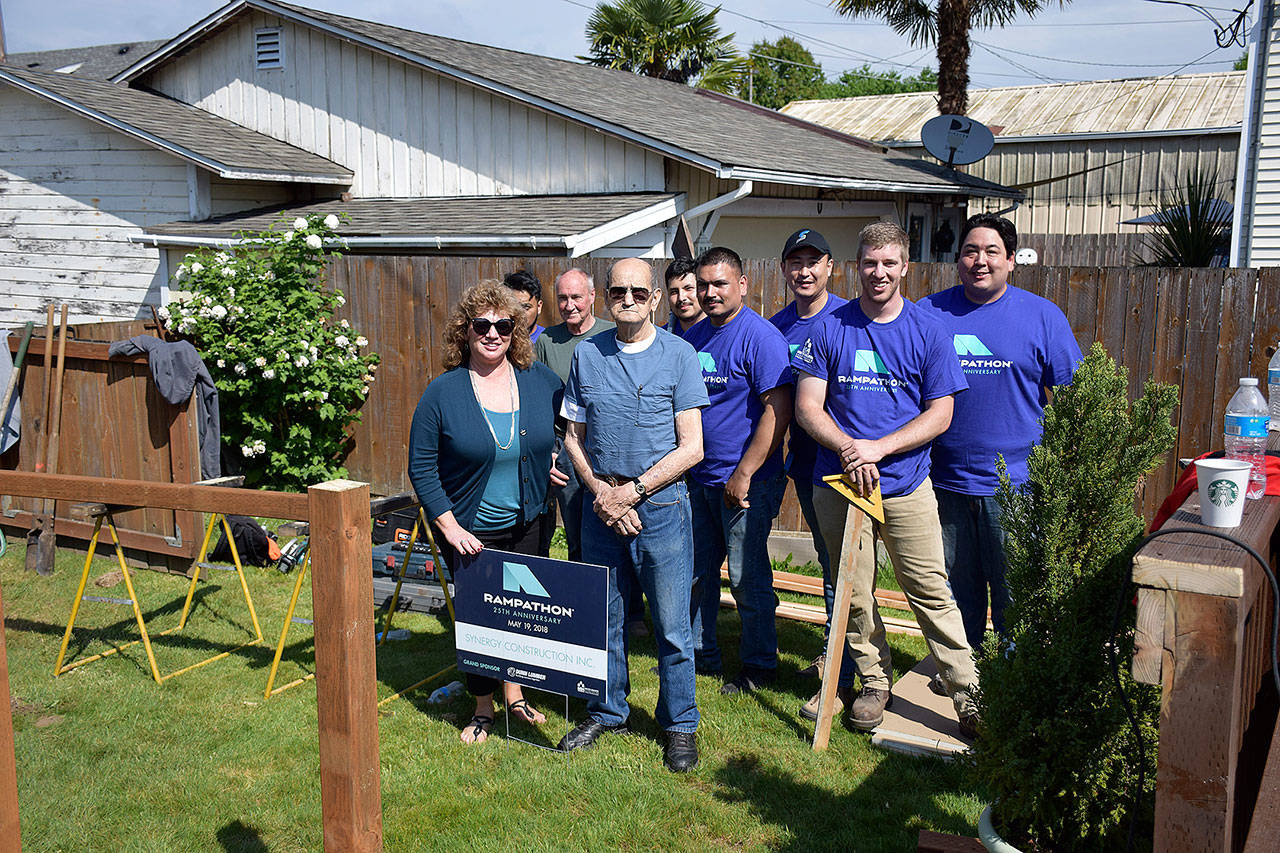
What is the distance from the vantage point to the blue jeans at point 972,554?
429 cm

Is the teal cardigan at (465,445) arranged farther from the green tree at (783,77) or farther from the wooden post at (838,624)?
the green tree at (783,77)

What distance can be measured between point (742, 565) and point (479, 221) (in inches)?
252

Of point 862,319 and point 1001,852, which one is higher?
point 862,319

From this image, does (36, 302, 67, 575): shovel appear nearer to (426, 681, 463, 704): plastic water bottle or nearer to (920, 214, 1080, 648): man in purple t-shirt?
(426, 681, 463, 704): plastic water bottle

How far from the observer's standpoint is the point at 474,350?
4332 millimetres

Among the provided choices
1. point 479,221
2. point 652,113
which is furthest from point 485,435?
point 652,113

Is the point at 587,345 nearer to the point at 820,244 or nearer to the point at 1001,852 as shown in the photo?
the point at 820,244

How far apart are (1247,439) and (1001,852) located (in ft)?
4.51

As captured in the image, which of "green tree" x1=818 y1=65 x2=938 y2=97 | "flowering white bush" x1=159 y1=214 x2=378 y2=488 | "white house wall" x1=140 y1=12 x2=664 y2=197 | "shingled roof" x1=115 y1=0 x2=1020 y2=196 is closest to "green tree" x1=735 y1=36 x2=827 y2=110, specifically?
"green tree" x1=818 y1=65 x2=938 y2=97

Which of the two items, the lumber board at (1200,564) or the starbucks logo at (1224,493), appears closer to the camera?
the lumber board at (1200,564)

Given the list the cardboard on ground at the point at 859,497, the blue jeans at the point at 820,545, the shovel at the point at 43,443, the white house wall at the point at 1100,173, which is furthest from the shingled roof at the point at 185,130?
the white house wall at the point at 1100,173

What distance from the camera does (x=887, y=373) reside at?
4.13 metres

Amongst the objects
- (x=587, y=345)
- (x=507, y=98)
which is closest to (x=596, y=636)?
(x=587, y=345)

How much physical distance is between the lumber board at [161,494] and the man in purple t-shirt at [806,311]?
2497 millimetres
